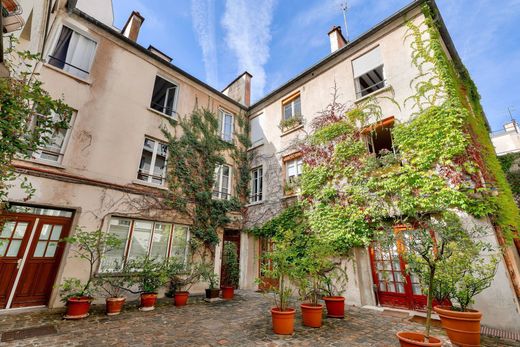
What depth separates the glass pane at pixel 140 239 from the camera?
26.5 ft

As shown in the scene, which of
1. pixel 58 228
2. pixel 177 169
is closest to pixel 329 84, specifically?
pixel 177 169

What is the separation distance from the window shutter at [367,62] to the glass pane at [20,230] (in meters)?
11.9

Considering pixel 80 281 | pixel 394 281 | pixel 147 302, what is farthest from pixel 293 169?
pixel 80 281

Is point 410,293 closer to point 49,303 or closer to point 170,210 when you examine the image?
point 170,210

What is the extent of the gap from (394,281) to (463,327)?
2.75 meters

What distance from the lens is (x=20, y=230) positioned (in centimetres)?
641

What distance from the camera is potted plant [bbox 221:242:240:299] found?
8255 mm

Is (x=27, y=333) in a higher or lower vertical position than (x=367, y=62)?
lower

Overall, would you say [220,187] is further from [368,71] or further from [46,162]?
[368,71]

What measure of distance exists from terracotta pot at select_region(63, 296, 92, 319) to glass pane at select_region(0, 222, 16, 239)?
8.29 ft

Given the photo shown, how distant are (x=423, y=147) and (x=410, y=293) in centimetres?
407

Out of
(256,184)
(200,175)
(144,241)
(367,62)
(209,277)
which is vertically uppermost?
(367,62)

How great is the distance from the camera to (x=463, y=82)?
8.63m

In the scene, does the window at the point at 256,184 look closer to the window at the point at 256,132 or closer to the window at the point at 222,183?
the window at the point at 222,183
